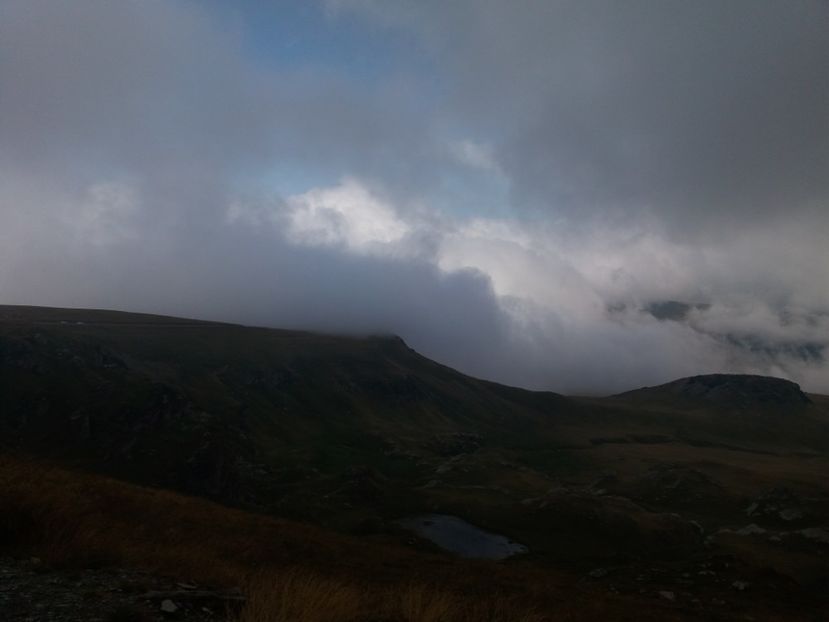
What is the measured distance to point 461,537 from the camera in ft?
232

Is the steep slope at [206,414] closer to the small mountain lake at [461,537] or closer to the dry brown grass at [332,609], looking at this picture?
the small mountain lake at [461,537]

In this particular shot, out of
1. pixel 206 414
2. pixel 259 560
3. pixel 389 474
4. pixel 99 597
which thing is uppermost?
pixel 99 597

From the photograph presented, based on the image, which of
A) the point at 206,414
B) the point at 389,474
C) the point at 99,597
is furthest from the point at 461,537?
the point at 99,597

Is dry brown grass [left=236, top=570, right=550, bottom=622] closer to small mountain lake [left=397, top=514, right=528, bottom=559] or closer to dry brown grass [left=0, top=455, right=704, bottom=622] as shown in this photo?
dry brown grass [left=0, top=455, right=704, bottom=622]

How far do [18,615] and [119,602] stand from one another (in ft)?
4.69

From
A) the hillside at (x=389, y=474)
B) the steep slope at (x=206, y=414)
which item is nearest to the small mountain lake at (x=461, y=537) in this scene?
the hillside at (x=389, y=474)

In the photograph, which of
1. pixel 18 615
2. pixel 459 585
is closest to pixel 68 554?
pixel 18 615

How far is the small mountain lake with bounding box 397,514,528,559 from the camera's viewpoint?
6379 centimetres

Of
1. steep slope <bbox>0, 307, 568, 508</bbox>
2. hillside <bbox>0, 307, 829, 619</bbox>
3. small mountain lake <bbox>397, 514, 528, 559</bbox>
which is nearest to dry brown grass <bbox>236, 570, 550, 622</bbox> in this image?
hillside <bbox>0, 307, 829, 619</bbox>

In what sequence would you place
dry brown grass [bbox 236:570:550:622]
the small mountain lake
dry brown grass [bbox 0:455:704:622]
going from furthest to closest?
the small mountain lake, dry brown grass [bbox 0:455:704:622], dry brown grass [bbox 236:570:550:622]

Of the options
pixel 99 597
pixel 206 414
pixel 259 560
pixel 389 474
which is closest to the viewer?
pixel 99 597

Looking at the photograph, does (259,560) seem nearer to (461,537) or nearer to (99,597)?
(99,597)

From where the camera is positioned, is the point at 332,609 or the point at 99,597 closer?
the point at 99,597

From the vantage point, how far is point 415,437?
525 feet
